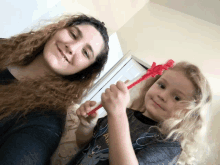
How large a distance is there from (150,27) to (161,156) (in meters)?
1.37

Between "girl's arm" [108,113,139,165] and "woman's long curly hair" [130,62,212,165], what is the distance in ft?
0.86

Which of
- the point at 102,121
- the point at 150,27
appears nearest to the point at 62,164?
the point at 102,121

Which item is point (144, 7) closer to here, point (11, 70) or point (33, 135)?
point (11, 70)

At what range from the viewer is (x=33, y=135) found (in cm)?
58

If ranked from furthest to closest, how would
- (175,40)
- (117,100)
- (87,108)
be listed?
(175,40) → (87,108) → (117,100)

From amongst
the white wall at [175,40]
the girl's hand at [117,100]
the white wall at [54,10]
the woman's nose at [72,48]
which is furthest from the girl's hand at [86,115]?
the white wall at [54,10]

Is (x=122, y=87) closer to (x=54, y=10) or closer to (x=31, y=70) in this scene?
(x=31, y=70)

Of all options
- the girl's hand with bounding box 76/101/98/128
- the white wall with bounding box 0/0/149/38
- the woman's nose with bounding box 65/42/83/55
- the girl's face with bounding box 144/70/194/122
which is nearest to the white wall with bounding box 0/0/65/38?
the white wall with bounding box 0/0/149/38

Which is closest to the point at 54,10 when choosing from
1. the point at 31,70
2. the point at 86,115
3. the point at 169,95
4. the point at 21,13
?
the point at 21,13

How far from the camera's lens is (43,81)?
2.64 ft

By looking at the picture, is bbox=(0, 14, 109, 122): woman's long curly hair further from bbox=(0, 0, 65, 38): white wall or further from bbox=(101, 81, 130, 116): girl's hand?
bbox=(0, 0, 65, 38): white wall

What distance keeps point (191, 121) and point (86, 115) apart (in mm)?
498

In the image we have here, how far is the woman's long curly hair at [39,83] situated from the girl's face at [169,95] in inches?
13.7

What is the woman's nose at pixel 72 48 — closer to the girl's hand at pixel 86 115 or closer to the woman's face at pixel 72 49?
the woman's face at pixel 72 49
